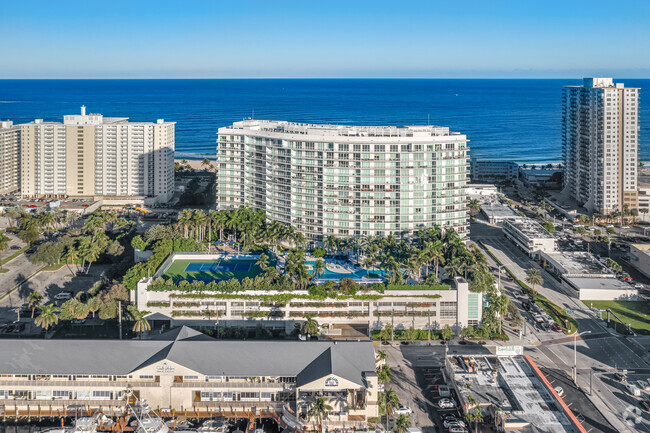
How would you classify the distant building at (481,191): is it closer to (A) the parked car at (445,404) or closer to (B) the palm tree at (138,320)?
(A) the parked car at (445,404)

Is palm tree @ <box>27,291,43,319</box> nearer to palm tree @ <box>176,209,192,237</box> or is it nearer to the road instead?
palm tree @ <box>176,209,192,237</box>

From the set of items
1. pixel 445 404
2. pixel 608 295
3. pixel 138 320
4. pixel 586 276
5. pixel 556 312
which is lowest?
pixel 445 404

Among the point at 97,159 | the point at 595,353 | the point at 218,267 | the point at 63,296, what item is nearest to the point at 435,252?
the point at 595,353

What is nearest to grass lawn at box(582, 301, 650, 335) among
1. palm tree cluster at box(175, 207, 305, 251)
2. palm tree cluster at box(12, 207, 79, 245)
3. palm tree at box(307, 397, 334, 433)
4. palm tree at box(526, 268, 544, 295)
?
palm tree at box(526, 268, 544, 295)

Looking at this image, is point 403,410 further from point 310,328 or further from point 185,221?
point 185,221

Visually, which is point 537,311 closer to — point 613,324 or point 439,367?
point 613,324

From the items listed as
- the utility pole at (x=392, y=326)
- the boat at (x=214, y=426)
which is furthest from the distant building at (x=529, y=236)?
the boat at (x=214, y=426)

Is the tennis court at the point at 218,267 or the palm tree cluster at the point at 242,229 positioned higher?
the palm tree cluster at the point at 242,229
